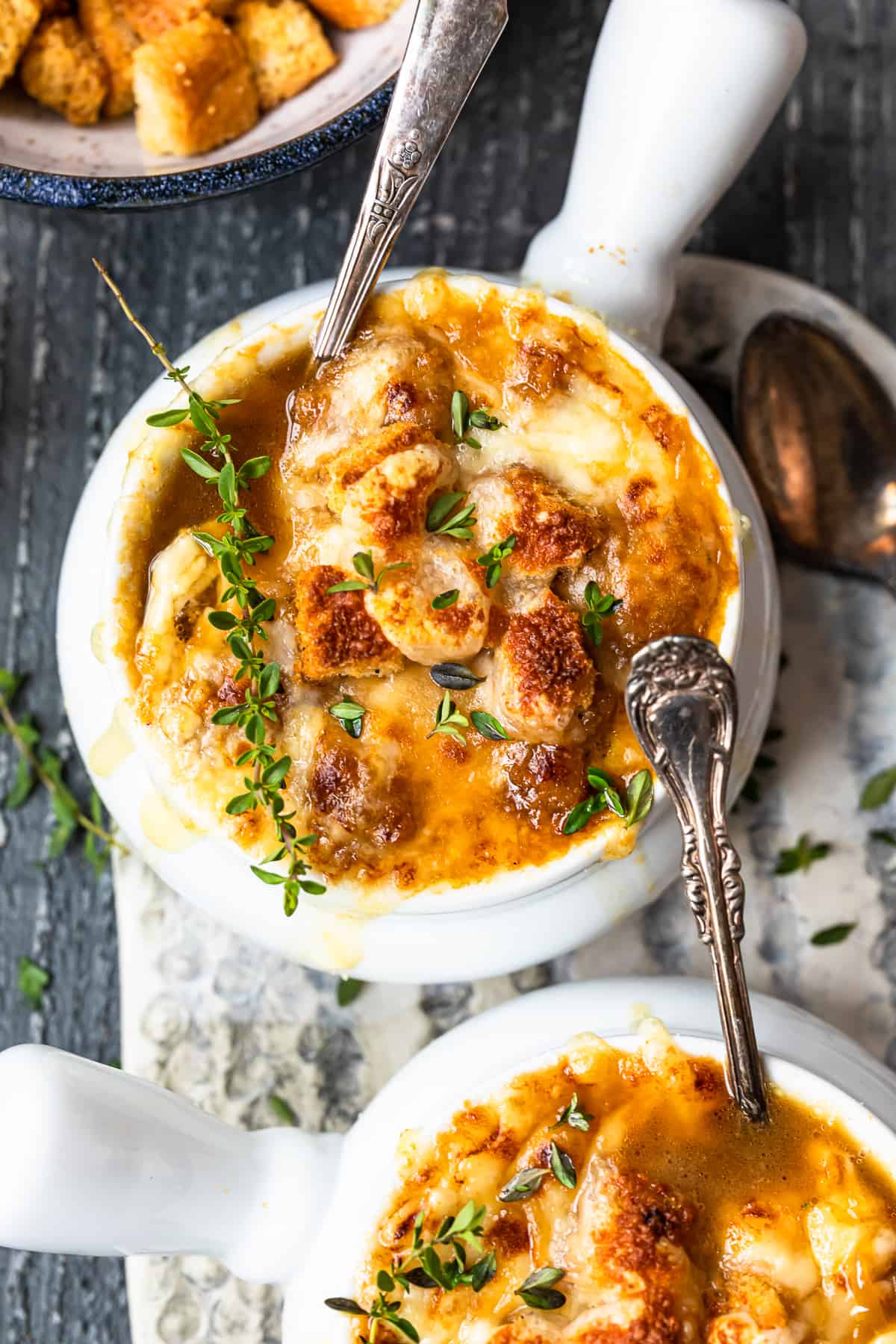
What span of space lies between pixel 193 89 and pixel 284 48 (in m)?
0.16

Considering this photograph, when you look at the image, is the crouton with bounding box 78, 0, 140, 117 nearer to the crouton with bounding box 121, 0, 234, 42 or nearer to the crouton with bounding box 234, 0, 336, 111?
the crouton with bounding box 121, 0, 234, 42

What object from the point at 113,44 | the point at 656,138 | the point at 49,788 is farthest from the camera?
the point at 49,788

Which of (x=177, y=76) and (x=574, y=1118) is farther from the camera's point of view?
(x=177, y=76)

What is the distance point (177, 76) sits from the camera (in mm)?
1819

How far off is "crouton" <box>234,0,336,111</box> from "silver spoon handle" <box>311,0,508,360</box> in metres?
0.43

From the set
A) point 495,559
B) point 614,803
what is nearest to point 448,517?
point 495,559

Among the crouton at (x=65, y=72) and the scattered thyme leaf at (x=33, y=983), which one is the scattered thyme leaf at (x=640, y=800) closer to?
the scattered thyme leaf at (x=33, y=983)

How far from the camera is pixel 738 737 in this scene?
1.68 metres

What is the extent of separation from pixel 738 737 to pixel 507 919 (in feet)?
1.16

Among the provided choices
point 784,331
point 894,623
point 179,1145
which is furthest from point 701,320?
point 179,1145

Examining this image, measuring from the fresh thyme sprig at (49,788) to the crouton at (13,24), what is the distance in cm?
85

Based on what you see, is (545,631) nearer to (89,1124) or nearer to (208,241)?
(89,1124)

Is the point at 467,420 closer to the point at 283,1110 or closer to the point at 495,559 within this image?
the point at 495,559

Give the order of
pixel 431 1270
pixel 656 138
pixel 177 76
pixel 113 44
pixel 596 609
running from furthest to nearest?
1. pixel 113 44
2. pixel 177 76
3. pixel 656 138
4. pixel 596 609
5. pixel 431 1270
